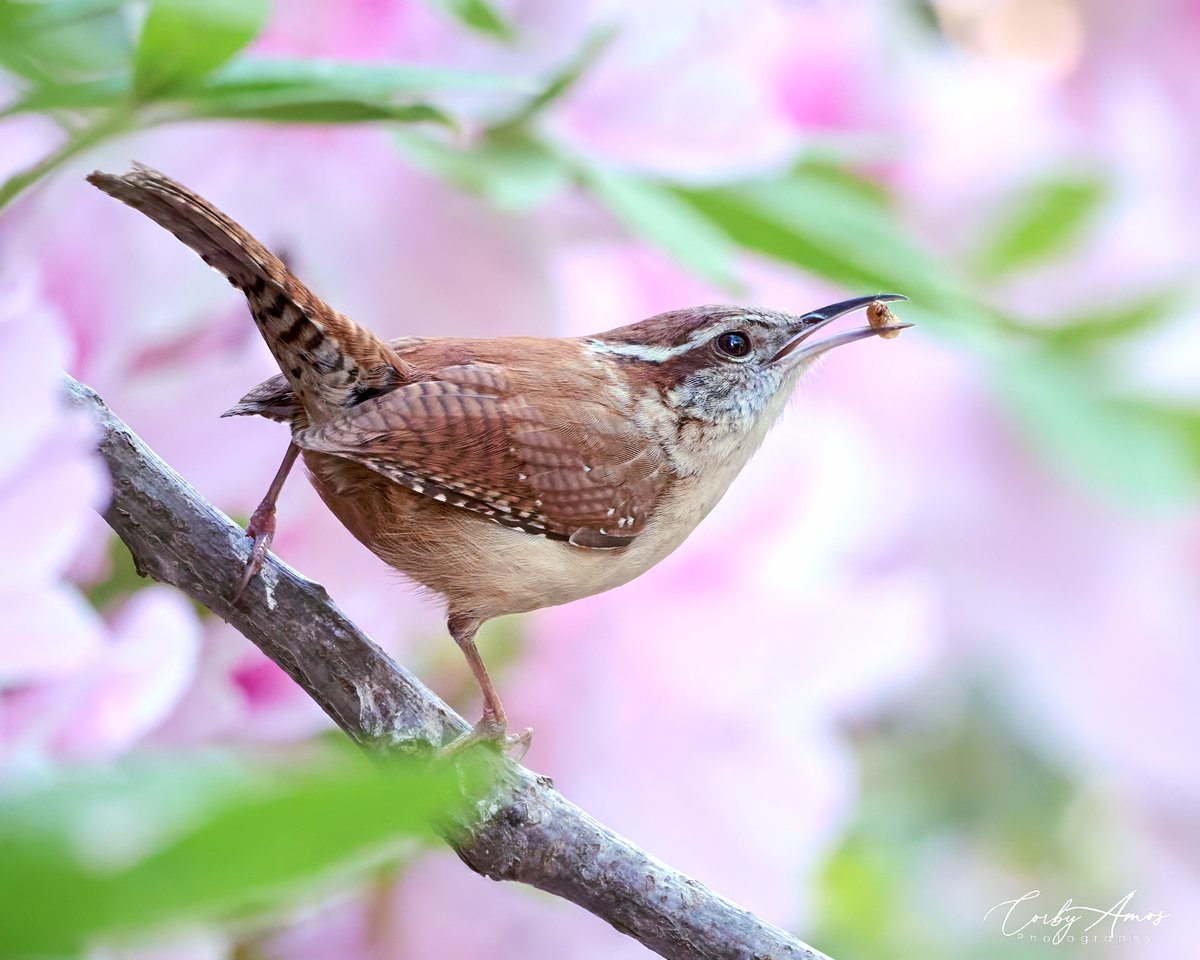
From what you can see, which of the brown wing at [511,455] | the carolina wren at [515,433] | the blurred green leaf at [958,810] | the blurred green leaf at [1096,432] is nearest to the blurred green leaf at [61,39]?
the carolina wren at [515,433]

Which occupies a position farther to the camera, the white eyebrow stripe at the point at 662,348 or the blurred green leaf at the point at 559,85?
the white eyebrow stripe at the point at 662,348

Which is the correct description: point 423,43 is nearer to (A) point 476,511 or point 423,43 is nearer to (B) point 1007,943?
(A) point 476,511

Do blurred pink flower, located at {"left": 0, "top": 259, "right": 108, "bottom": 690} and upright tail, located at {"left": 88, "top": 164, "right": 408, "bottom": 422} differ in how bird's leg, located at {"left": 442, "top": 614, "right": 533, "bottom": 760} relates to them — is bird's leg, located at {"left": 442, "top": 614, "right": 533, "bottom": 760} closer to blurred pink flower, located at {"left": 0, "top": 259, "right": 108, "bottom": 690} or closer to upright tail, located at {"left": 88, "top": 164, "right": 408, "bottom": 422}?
upright tail, located at {"left": 88, "top": 164, "right": 408, "bottom": 422}

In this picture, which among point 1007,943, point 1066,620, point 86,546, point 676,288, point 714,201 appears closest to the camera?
point 86,546

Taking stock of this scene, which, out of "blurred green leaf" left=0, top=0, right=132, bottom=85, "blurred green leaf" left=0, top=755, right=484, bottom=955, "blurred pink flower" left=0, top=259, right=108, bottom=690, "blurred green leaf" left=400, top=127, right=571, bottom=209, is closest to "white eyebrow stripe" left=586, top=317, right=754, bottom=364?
"blurred green leaf" left=400, top=127, right=571, bottom=209

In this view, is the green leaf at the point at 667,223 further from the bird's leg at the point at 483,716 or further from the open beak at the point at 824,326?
the bird's leg at the point at 483,716

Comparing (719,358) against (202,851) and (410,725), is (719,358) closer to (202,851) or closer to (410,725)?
(410,725)

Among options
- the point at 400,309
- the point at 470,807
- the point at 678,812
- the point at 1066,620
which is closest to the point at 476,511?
the point at 470,807
